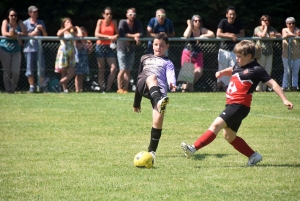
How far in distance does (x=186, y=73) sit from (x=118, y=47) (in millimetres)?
1779

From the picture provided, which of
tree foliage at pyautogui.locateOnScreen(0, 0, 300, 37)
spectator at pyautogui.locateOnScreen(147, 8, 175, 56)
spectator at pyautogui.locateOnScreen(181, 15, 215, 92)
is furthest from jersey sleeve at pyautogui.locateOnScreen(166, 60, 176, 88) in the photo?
tree foliage at pyautogui.locateOnScreen(0, 0, 300, 37)

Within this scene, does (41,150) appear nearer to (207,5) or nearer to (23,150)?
(23,150)

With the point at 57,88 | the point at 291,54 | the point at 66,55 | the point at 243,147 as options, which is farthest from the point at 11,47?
the point at 243,147

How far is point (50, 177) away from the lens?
7.00 metres

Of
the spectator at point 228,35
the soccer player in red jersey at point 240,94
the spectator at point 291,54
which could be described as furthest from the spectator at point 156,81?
the spectator at point 291,54

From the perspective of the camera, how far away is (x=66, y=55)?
15.9 metres

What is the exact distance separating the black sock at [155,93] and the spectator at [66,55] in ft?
26.4

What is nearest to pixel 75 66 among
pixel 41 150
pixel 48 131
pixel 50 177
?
pixel 48 131

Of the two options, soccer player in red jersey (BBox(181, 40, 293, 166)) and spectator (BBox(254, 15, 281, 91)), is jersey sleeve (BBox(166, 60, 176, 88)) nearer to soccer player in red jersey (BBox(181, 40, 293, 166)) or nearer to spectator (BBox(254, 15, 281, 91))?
soccer player in red jersey (BBox(181, 40, 293, 166))

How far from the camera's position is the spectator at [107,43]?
623 inches

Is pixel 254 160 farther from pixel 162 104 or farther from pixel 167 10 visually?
pixel 167 10

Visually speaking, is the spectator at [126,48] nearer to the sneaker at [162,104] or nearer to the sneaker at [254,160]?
the sneaker at [162,104]

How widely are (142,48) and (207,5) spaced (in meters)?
3.17

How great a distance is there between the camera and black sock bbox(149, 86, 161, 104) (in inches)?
312
